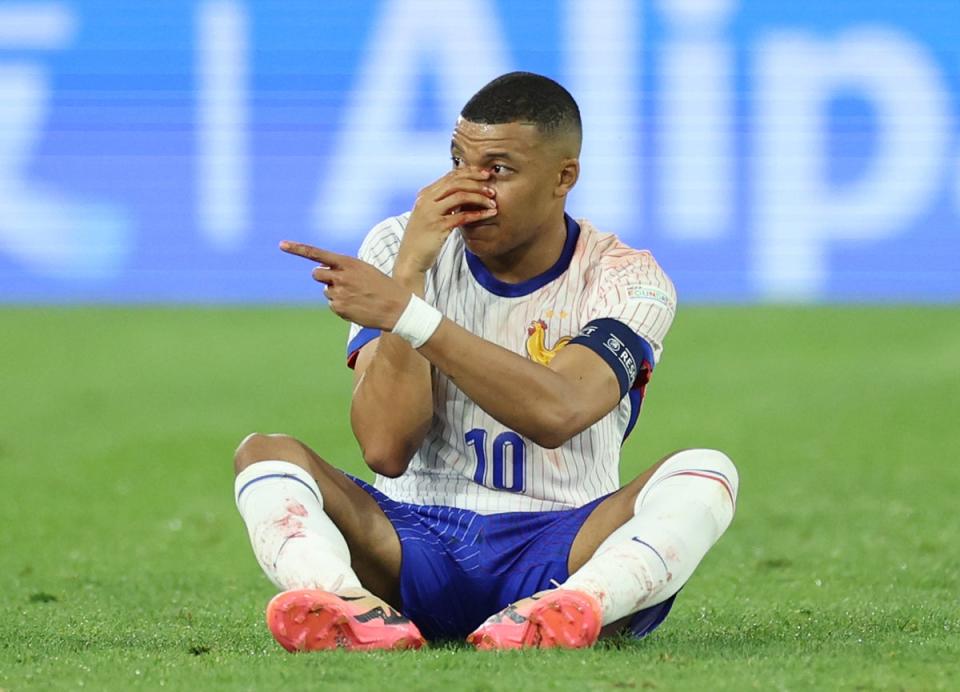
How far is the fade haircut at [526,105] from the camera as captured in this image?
4.82 meters

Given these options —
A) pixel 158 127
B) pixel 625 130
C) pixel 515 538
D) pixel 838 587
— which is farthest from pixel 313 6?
pixel 515 538

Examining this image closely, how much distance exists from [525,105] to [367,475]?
4.98 meters

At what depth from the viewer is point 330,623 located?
418 centimetres

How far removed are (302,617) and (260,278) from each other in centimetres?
1151

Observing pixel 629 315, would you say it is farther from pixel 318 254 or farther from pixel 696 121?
pixel 696 121

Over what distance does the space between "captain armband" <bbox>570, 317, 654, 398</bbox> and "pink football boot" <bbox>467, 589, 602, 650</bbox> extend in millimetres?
666

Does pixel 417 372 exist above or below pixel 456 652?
above

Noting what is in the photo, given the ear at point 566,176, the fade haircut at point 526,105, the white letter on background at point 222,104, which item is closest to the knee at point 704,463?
the ear at point 566,176

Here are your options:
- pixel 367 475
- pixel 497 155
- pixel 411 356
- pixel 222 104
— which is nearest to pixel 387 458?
pixel 411 356

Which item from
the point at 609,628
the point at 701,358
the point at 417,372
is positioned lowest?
the point at 701,358

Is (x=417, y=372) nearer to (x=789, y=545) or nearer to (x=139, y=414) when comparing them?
(x=789, y=545)

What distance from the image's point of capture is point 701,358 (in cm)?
1409

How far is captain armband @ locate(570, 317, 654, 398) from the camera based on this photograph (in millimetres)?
4695

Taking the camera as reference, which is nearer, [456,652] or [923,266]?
[456,652]
